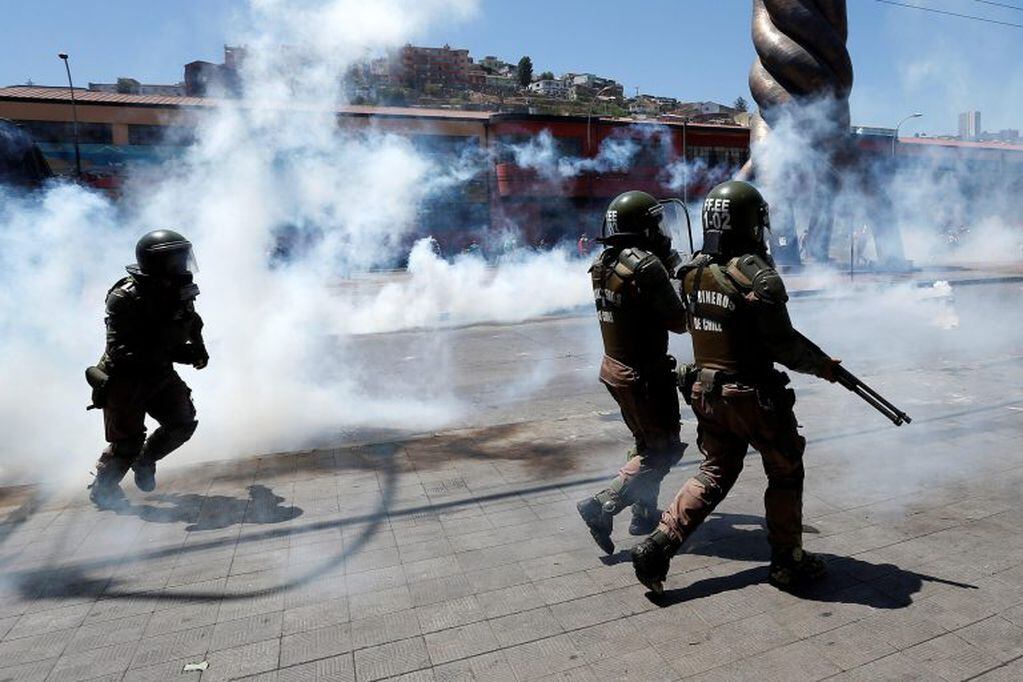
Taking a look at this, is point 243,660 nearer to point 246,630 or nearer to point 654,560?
point 246,630

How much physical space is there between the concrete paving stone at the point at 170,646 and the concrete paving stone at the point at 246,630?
0.04m

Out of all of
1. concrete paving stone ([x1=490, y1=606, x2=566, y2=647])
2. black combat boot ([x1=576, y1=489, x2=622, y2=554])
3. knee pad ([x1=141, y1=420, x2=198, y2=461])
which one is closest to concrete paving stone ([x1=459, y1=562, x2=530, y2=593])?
concrete paving stone ([x1=490, y1=606, x2=566, y2=647])

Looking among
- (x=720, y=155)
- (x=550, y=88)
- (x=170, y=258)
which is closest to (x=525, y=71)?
(x=550, y=88)

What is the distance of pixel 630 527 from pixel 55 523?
145 inches

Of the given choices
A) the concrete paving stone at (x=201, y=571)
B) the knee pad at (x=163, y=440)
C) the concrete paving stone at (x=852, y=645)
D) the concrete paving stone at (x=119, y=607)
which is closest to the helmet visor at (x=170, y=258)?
the knee pad at (x=163, y=440)

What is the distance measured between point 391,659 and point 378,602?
509 mm

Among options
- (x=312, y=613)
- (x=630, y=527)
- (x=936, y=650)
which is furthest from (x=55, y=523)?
(x=936, y=650)

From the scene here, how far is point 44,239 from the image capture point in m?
8.74

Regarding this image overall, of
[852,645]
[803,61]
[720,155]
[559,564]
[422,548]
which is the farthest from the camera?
[720,155]

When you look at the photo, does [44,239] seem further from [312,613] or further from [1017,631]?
[1017,631]

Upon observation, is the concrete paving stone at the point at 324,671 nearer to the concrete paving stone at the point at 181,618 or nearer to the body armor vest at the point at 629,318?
the concrete paving stone at the point at 181,618

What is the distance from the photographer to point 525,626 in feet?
10.4

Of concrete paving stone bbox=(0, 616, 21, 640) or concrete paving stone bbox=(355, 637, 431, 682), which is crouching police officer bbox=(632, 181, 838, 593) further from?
concrete paving stone bbox=(0, 616, 21, 640)

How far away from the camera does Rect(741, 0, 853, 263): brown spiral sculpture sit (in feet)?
63.4
